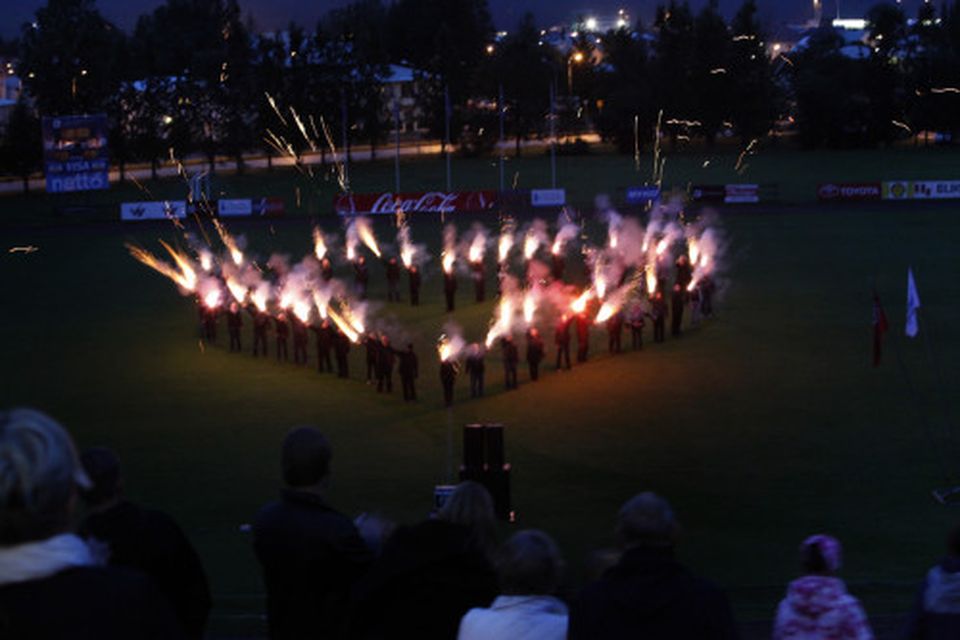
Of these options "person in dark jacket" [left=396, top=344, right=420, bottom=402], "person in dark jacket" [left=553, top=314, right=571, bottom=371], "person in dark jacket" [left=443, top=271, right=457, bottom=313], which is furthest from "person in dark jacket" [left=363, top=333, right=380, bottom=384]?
"person in dark jacket" [left=443, top=271, right=457, bottom=313]

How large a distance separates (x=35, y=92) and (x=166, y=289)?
2924 cm

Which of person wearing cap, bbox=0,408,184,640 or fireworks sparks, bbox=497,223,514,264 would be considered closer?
person wearing cap, bbox=0,408,184,640

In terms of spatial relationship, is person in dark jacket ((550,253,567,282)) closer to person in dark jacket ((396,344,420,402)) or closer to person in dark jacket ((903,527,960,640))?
person in dark jacket ((396,344,420,402))

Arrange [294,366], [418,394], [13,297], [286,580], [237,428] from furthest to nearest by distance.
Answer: [13,297]
[294,366]
[418,394]
[237,428]
[286,580]

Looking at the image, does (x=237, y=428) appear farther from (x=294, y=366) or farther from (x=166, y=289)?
(x=166, y=289)

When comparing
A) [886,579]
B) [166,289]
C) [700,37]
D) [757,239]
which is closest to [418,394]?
[886,579]


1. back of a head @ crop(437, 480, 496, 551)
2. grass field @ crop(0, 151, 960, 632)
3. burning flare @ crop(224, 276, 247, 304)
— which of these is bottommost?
grass field @ crop(0, 151, 960, 632)

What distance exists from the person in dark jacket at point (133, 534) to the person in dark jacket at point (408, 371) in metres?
14.1

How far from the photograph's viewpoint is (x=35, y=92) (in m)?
55.8

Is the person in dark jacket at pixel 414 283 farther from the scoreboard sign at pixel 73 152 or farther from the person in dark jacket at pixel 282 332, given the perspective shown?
the scoreboard sign at pixel 73 152

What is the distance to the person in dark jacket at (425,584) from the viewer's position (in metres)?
3.87

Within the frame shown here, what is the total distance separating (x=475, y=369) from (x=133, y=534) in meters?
14.3

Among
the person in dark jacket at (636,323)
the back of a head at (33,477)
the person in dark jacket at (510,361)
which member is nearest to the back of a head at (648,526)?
the back of a head at (33,477)

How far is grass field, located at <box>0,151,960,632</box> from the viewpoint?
1190 cm
